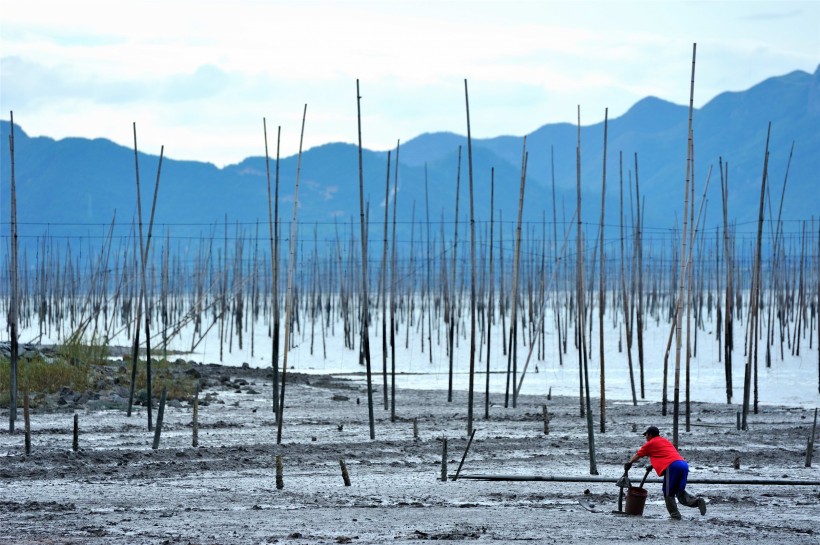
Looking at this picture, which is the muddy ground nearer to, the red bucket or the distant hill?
the red bucket

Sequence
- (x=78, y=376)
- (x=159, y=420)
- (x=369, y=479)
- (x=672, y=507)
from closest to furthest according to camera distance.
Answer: (x=672, y=507)
(x=369, y=479)
(x=159, y=420)
(x=78, y=376)

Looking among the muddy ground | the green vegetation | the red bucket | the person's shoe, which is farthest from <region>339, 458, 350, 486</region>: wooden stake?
the green vegetation

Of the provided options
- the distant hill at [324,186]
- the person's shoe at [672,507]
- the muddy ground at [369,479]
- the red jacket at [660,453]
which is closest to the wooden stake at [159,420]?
the muddy ground at [369,479]

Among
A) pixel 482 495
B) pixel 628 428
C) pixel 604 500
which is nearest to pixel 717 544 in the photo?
pixel 604 500

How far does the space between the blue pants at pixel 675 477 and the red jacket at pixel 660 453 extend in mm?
55

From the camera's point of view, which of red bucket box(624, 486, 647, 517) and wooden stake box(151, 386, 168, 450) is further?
wooden stake box(151, 386, 168, 450)

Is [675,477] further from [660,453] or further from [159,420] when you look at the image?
[159,420]

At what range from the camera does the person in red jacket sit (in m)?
7.81

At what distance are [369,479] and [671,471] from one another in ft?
9.51

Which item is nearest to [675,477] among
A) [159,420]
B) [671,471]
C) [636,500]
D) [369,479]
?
[671,471]

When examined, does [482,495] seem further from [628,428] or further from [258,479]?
[628,428]

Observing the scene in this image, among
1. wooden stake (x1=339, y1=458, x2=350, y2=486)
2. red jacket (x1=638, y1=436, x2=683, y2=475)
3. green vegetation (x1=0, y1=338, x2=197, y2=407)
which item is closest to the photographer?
red jacket (x1=638, y1=436, x2=683, y2=475)

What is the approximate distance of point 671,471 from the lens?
781 cm

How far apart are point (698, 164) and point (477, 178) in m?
39.2
